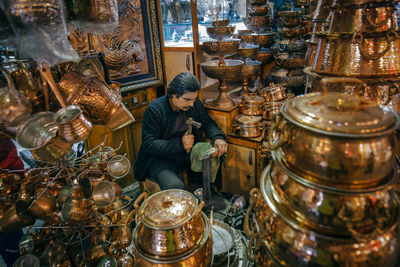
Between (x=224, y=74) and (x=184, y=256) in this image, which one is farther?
(x=224, y=74)

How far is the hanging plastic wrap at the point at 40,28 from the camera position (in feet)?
2.31

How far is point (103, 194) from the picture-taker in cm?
111

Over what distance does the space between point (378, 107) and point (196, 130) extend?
1740mm

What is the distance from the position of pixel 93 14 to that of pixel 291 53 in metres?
2.44

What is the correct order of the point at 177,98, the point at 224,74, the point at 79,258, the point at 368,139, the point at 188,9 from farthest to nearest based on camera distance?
the point at 188,9 → the point at 224,74 → the point at 177,98 → the point at 79,258 → the point at 368,139

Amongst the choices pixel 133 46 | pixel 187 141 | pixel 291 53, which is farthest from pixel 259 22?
pixel 187 141

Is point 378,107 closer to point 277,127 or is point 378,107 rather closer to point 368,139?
point 368,139

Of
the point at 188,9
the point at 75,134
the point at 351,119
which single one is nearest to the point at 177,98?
the point at 188,9

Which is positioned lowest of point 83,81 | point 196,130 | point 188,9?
point 196,130

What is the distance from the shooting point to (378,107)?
0.77m

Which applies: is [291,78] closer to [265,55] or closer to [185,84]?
[265,55]

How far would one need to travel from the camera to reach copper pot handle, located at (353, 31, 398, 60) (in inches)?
44.7

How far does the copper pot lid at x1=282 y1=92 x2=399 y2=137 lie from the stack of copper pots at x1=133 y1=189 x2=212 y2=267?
21.9 inches

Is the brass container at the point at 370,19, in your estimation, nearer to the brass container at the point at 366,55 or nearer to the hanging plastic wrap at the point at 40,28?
the brass container at the point at 366,55
